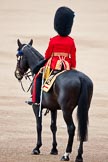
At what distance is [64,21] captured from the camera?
12.9 metres

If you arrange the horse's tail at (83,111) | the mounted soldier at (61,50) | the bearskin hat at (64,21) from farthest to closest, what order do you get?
the bearskin hat at (64,21)
the mounted soldier at (61,50)
the horse's tail at (83,111)

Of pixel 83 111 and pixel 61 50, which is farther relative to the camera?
pixel 61 50

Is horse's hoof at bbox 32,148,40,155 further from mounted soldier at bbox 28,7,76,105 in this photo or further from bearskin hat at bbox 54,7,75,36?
bearskin hat at bbox 54,7,75,36

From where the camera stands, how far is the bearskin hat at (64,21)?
12.8 metres

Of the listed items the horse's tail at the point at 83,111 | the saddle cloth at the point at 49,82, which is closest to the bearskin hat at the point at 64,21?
the saddle cloth at the point at 49,82

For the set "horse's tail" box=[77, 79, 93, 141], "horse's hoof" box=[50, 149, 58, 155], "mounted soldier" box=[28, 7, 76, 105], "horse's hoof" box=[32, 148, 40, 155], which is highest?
"mounted soldier" box=[28, 7, 76, 105]

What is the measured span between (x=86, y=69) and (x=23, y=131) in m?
15.5

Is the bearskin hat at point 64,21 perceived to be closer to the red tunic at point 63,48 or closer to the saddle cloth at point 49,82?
the red tunic at point 63,48

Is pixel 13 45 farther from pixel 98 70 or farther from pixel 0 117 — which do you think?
pixel 0 117

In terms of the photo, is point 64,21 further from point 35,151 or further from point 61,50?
point 35,151

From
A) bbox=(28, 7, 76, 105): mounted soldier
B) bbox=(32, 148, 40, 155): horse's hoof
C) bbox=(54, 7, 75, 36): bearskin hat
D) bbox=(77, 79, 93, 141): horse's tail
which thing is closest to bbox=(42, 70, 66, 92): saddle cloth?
bbox=(28, 7, 76, 105): mounted soldier

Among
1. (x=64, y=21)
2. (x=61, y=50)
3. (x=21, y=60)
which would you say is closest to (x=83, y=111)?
(x=61, y=50)

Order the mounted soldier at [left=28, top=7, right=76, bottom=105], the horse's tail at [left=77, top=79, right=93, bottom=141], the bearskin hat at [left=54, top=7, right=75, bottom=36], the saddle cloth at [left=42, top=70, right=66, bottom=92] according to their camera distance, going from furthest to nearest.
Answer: the bearskin hat at [left=54, top=7, right=75, bottom=36]
the mounted soldier at [left=28, top=7, right=76, bottom=105]
the saddle cloth at [left=42, top=70, right=66, bottom=92]
the horse's tail at [left=77, top=79, right=93, bottom=141]

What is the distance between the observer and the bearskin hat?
12.8 m
